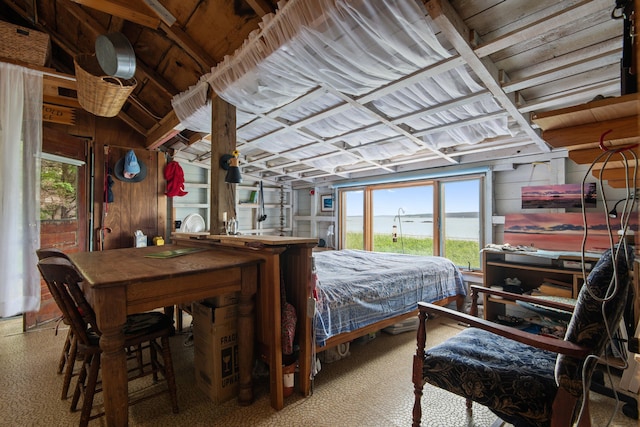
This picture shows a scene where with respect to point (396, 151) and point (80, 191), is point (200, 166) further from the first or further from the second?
point (396, 151)

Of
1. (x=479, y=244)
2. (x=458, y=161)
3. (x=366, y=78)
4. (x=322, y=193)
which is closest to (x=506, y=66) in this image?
(x=366, y=78)

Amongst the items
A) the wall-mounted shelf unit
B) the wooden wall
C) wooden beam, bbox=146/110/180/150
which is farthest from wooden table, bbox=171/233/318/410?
the wall-mounted shelf unit

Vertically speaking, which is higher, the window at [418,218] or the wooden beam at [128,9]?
the wooden beam at [128,9]

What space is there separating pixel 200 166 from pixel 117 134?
1.36 meters

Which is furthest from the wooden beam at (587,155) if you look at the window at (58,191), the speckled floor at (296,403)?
the window at (58,191)

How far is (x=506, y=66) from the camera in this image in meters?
1.95

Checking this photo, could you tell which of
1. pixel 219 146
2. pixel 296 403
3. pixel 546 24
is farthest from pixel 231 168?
pixel 546 24

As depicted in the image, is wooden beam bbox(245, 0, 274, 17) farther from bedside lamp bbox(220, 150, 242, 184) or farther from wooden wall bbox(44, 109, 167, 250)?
wooden wall bbox(44, 109, 167, 250)

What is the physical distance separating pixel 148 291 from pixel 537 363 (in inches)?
71.8

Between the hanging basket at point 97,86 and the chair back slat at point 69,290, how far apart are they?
1450mm

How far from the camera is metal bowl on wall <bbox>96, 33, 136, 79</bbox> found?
192 cm

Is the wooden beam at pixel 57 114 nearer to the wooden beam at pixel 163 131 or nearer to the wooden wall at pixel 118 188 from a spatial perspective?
the wooden wall at pixel 118 188

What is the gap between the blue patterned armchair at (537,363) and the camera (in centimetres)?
102

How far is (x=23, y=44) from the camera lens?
269cm
